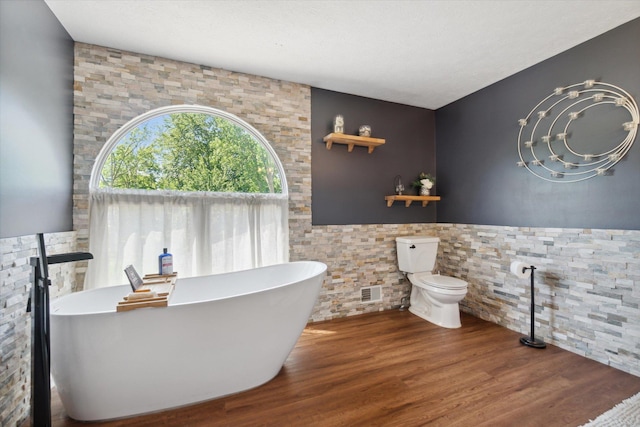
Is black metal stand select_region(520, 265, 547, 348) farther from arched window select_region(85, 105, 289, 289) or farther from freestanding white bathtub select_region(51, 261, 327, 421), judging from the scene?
arched window select_region(85, 105, 289, 289)

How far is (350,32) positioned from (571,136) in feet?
6.77

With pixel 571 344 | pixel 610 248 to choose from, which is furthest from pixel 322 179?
pixel 571 344

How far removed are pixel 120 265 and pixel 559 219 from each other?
12.5 feet

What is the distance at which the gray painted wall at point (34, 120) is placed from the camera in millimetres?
1447

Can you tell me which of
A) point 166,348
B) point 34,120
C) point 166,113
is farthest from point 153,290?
point 166,113

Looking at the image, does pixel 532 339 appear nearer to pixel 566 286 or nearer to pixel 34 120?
pixel 566 286

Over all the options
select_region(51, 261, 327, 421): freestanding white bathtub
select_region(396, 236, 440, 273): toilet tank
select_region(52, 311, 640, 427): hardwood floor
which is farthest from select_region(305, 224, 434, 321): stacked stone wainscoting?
select_region(51, 261, 327, 421): freestanding white bathtub

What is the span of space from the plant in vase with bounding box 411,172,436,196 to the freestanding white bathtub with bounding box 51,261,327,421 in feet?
7.17

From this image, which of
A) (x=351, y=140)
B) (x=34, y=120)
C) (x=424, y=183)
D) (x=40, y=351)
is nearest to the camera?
(x=40, y=351)

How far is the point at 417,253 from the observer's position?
3.25m

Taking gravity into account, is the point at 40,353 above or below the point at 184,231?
below

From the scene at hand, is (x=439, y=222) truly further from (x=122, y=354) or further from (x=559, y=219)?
(x=122, y=354)

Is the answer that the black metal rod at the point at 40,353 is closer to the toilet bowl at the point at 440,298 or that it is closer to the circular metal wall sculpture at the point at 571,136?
the toilet bowl at the point at 440,298

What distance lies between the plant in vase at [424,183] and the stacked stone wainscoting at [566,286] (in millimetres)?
638
